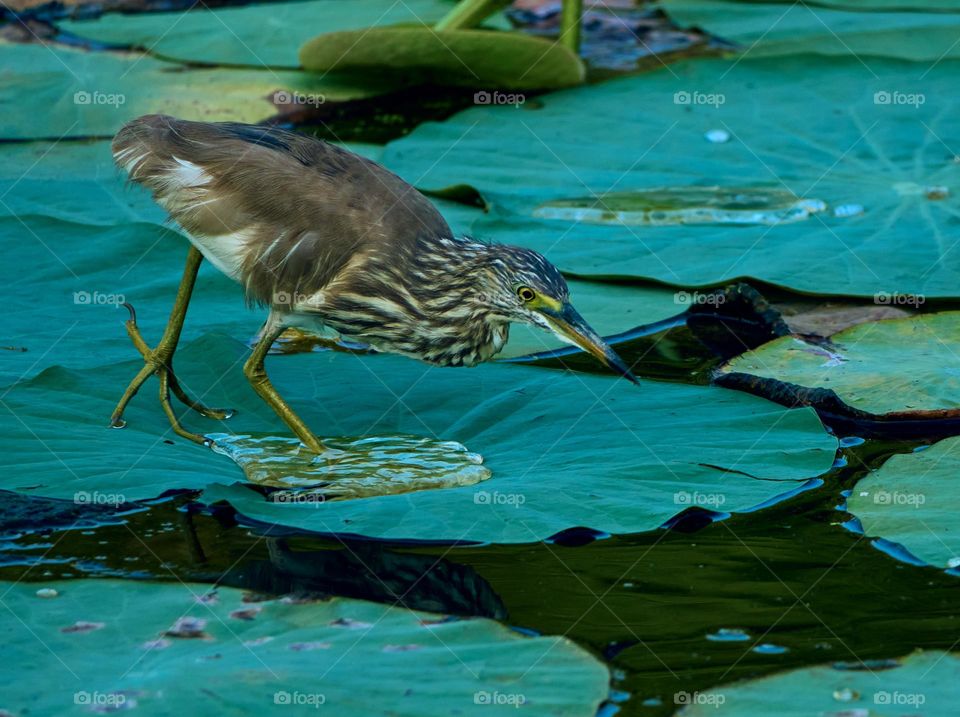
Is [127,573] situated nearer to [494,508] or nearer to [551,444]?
[494,508]

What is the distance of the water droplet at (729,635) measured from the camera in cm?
384

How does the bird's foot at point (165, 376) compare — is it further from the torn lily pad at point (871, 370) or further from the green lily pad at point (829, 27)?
the green lily pad at point (829, 27)

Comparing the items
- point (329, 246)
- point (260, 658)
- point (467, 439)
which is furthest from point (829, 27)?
point (260, 658)

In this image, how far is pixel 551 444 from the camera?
4.95 metres

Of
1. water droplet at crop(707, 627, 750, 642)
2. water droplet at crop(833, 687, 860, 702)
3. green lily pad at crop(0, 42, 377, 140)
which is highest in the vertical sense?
green lily pad at crop(0, 42, 377, 140)

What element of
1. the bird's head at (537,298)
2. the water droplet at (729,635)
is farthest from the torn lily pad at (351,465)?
the water droplet at (729,635)

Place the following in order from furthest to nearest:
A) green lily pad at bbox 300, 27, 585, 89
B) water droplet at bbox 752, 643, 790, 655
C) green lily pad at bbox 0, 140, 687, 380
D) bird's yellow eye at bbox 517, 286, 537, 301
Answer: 1. green lily pad at bbox 300, 27, 585, 89
2. green lily pad at bbox 0, 140, 687, 380
3. bird's yellow eye at bbox 517, 286, 537, 301
4. water droplet at bbox 752, 643, 790, 655

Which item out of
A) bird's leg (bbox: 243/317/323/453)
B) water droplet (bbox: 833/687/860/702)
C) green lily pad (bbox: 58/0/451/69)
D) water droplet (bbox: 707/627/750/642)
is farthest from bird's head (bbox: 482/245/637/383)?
green lily pad (bbox: 58/0/451/69)

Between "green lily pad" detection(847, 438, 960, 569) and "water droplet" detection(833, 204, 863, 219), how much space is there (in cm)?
218

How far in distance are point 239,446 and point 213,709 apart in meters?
1.84

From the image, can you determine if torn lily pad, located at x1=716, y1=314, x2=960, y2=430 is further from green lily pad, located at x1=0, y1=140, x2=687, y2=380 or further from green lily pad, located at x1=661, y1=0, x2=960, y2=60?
green lily pad, located at x1=661, y1=0, x2=960, y2=60

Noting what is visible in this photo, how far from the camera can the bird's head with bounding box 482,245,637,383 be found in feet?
15.8

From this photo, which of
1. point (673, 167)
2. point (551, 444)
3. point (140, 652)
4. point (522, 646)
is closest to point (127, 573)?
point (140, 652)

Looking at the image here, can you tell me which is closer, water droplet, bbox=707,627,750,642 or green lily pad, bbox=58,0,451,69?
water droplet, bbox=707,627,750,642
